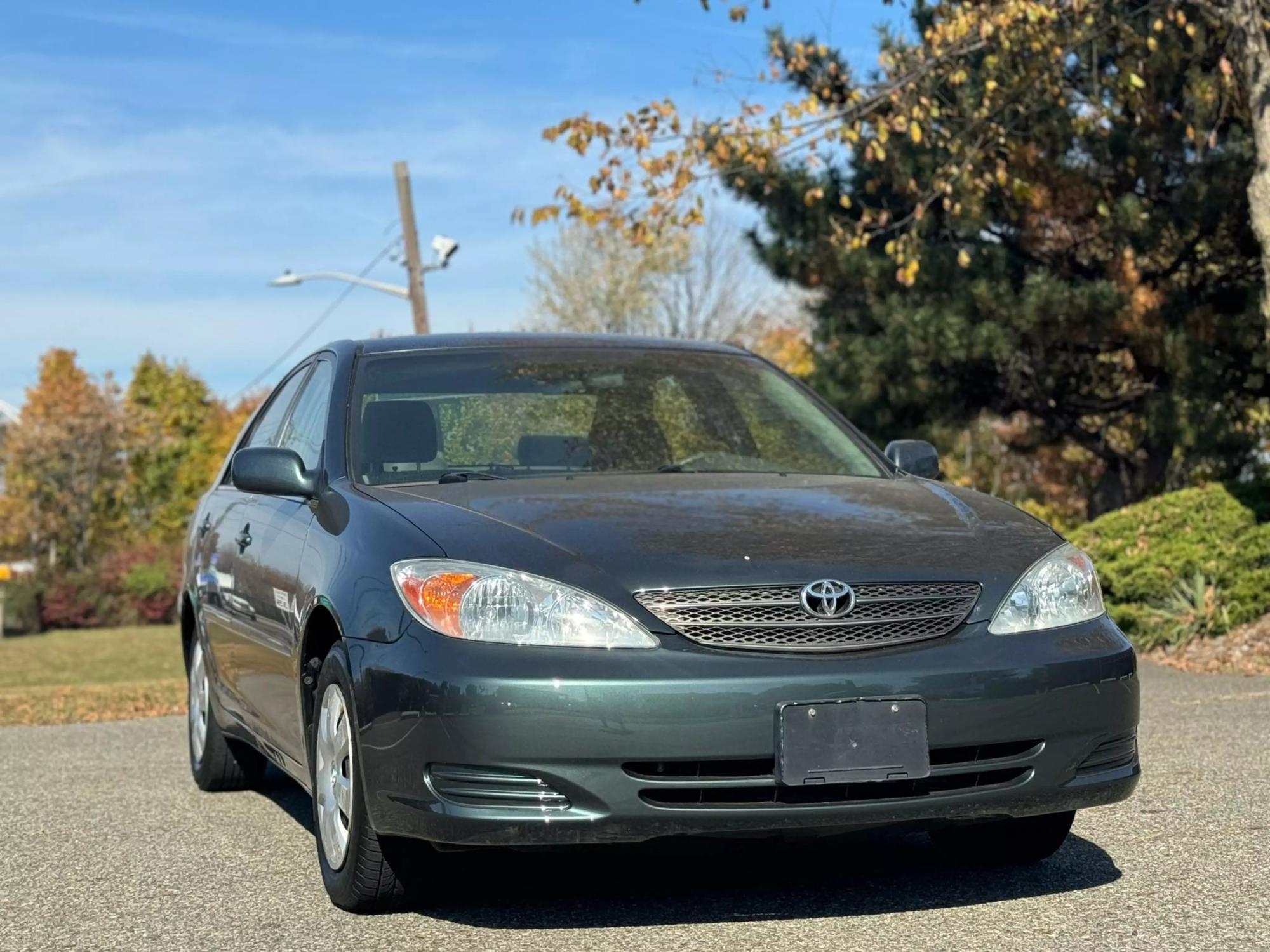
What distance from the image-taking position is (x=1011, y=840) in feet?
15.9

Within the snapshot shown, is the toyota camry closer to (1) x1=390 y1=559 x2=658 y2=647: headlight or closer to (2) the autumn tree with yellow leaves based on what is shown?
(1) x1=390 y1=559 x2=658 y2=647: headlight

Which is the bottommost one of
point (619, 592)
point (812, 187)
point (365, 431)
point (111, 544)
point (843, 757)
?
point (111, 544)

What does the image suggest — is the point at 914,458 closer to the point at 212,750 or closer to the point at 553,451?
the point at 553,451

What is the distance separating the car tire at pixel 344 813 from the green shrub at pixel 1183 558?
7360 mm

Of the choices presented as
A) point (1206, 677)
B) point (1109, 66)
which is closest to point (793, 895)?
point (1206, 677)

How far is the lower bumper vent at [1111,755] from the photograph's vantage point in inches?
171

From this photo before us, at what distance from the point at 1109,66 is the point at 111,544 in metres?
48.4

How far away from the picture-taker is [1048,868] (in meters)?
4.86

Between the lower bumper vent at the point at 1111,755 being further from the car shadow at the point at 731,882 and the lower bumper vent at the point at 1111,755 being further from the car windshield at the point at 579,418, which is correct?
the car windshield at the point at 579,418

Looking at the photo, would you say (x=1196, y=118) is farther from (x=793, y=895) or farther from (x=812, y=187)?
(x=793, y=895)

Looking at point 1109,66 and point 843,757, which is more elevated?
point 1109,66

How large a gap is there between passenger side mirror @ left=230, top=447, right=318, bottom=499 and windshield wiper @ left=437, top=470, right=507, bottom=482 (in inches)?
15.6

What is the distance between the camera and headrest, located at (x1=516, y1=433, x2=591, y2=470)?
208 inches

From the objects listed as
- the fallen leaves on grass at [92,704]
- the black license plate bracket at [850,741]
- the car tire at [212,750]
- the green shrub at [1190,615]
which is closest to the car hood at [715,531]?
the black license plate bracket at [850,741]
